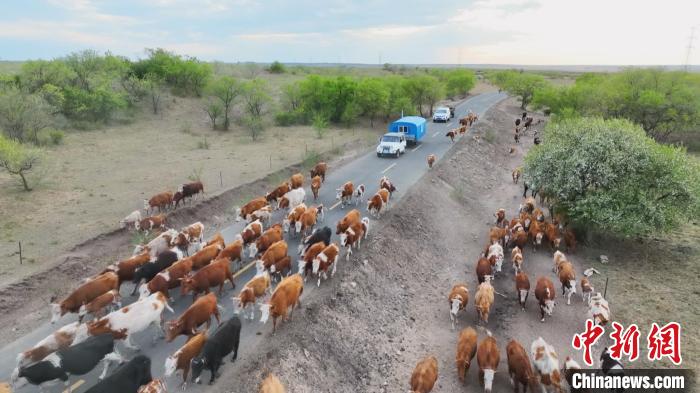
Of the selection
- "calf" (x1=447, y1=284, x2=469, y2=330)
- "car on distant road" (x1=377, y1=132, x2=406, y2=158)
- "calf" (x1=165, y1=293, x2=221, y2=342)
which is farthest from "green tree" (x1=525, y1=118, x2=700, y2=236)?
"calf" (x1=165, y1=293, x2=221, y2=342)

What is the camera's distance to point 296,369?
10.4 meters

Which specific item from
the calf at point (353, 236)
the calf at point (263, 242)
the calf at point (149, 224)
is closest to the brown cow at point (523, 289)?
the calf at point (353, 236)

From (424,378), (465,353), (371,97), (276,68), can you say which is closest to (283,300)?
(424,378)

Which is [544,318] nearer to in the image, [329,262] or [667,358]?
[667,358]

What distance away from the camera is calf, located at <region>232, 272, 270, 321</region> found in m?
11.2

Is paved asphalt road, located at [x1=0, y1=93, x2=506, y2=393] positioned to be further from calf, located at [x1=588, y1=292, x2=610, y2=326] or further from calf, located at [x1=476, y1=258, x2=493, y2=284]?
calf, located at [x1=588, y1=292, x2=610, y2=326]

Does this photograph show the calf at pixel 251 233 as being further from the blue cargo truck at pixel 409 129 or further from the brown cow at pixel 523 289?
the blue cargo truck at pixel 409 129

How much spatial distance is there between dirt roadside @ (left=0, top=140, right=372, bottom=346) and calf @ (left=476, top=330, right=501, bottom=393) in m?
11.4

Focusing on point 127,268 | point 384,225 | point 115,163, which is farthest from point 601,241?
point 115,163

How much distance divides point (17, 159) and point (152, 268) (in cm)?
1489

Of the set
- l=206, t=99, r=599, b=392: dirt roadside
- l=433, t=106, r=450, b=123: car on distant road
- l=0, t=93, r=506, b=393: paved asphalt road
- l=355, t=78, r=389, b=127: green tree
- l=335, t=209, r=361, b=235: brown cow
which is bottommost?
l=206, t=99, r=599, b=392: dirt roadside

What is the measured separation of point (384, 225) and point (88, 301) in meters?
11.4

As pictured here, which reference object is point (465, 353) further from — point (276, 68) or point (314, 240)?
A: point (276, 68)

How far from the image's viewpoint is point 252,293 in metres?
11.4
